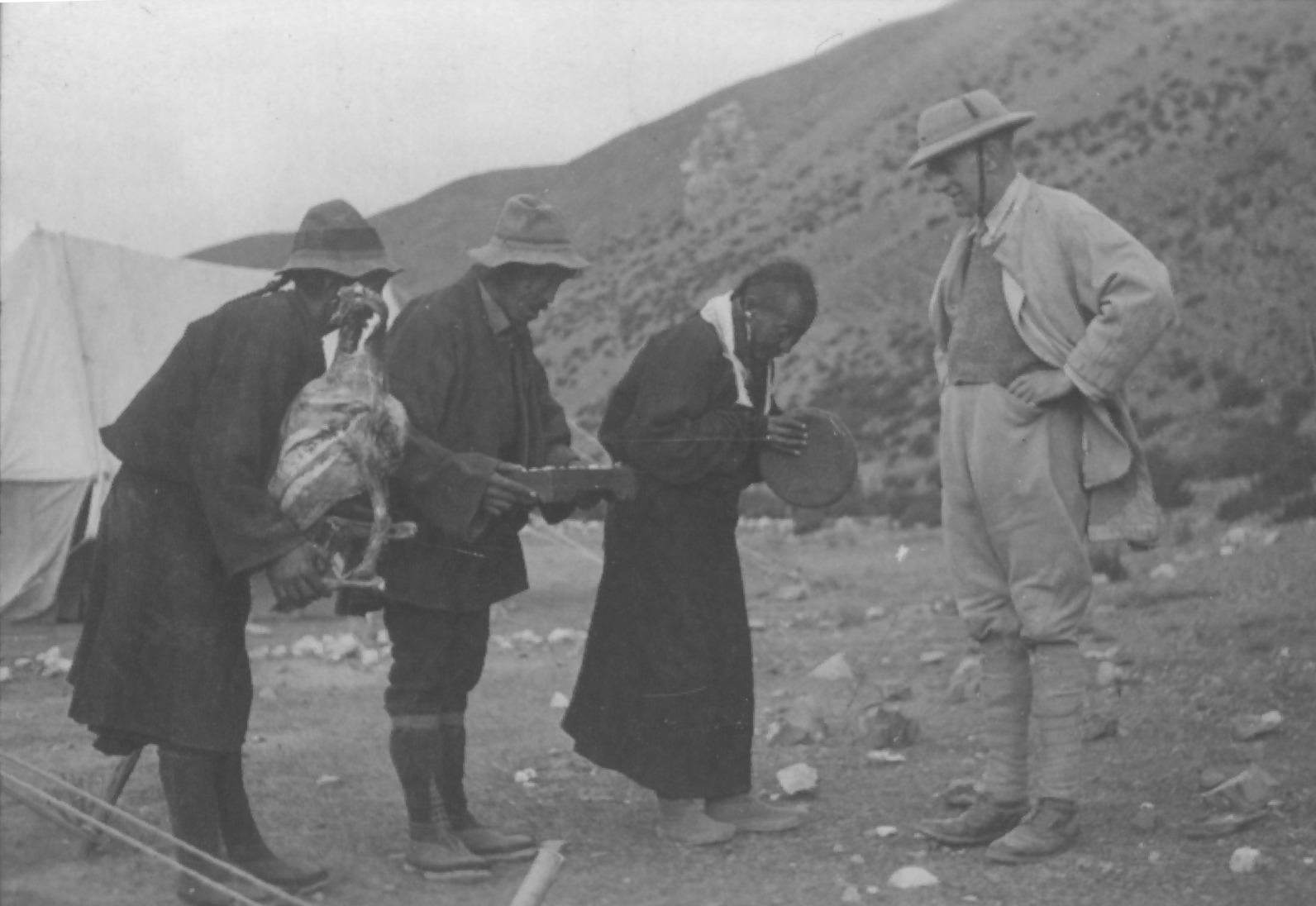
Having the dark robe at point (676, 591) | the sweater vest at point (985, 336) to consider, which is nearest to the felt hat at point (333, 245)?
the dark robe at point (676, 591)

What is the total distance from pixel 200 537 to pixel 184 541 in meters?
0.04

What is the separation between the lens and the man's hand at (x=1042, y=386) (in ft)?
13.8

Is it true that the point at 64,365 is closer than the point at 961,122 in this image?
No

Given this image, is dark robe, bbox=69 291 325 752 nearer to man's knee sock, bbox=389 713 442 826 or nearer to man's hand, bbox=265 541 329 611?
man's hand, bbox=265 541 329 611

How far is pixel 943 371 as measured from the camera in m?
4.61

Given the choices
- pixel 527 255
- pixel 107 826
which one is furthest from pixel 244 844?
pixel 527 255

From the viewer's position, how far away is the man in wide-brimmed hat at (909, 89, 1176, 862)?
4.19 metres

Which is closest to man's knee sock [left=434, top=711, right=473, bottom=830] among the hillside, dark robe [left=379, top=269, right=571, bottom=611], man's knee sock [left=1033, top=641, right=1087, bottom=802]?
dark robe [left=379, top=269, right=571, bottom=611]

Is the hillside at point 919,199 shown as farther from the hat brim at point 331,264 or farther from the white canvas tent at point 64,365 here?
the hat brim at point 331,264

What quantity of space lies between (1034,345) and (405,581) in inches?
70.0

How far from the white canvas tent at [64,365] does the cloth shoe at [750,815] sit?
6.11m

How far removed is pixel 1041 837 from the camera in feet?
13.7

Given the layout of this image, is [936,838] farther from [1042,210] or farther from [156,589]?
[156,589]

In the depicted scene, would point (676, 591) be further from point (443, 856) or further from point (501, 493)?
point (443, 856)
